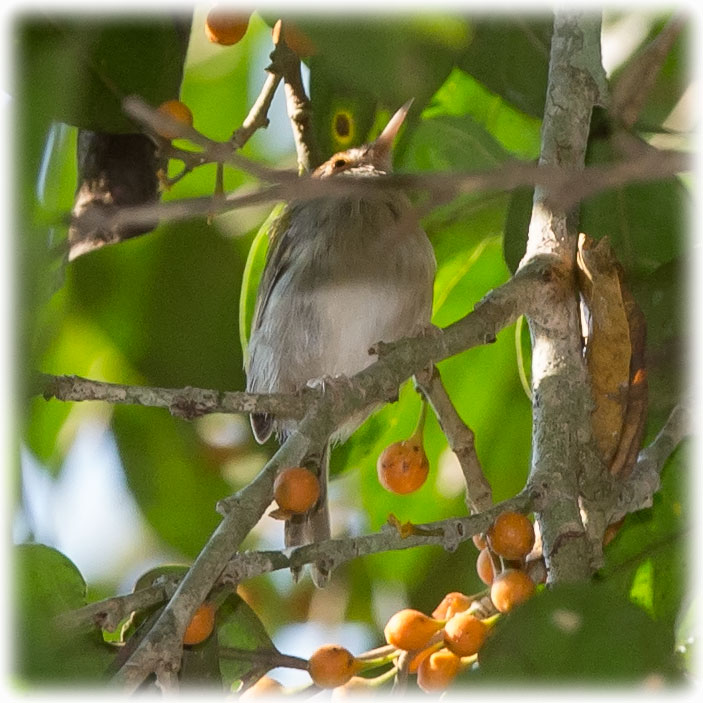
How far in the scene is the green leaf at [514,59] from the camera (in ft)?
8.41

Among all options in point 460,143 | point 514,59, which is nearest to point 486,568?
point 460,143

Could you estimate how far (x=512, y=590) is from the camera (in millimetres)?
1875

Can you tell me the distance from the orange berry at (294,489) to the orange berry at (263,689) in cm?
38

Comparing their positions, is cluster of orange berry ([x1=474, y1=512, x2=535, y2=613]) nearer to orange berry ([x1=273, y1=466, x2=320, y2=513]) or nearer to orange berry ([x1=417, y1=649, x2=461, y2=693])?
orange berry ([x1=417, y1=649, x2=461, y2=693])

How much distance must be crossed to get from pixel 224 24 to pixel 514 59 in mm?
701

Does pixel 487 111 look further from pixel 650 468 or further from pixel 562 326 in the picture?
pixel 650 468

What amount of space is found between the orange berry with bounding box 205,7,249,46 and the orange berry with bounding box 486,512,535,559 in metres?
1.42

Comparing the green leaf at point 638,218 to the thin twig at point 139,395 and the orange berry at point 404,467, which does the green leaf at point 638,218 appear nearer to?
the orange berry at point 404,467

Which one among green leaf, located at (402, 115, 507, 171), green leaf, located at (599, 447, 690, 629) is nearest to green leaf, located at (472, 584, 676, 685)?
green leaf, located at (599, 447, 690, 629)

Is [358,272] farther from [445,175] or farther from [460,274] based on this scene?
[445,175]

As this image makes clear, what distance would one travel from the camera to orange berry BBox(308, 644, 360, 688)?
200cm

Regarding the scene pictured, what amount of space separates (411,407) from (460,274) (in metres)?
0.43

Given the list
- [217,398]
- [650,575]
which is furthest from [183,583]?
[650,575]

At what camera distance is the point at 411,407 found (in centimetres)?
306
